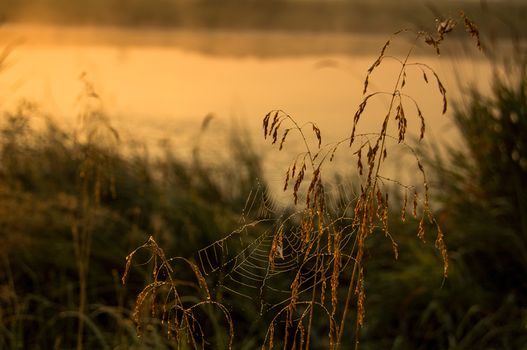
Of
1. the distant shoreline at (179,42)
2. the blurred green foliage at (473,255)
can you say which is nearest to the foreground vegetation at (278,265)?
the blurred green foliage at (473,255)

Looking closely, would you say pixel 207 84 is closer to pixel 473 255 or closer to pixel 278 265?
pixel 473 255

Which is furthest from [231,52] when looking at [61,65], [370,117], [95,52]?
[370,117]

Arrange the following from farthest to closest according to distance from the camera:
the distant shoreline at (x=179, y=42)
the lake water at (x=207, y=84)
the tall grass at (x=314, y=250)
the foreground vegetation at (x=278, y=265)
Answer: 1. the distant shoreline at (x=179, y=42)
2. the lake water at (x=207, y=84)
3. the foreground vegetation at (x=278, y=265)
4. the tall grass at (x=314, y=250)

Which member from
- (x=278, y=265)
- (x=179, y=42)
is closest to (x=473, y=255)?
(x=278, y=265)

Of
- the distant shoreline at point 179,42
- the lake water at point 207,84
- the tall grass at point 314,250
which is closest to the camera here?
the tall grass at point 314,250

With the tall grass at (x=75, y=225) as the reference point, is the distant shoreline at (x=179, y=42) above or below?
above

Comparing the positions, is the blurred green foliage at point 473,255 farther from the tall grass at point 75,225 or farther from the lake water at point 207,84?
the tall grass at point 75,225

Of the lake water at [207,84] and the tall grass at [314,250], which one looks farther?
the lake water at [207,84]

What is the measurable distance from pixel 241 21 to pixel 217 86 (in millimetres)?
20930

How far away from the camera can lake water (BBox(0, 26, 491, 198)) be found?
6.69 m

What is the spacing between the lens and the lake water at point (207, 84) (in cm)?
669

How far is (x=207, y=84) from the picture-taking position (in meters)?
12.4

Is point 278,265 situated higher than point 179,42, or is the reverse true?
point 179,42

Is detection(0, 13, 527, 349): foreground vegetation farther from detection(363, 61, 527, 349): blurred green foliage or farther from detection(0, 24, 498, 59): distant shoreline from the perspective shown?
detection(0, 24, 498, 59): distant shoreline
